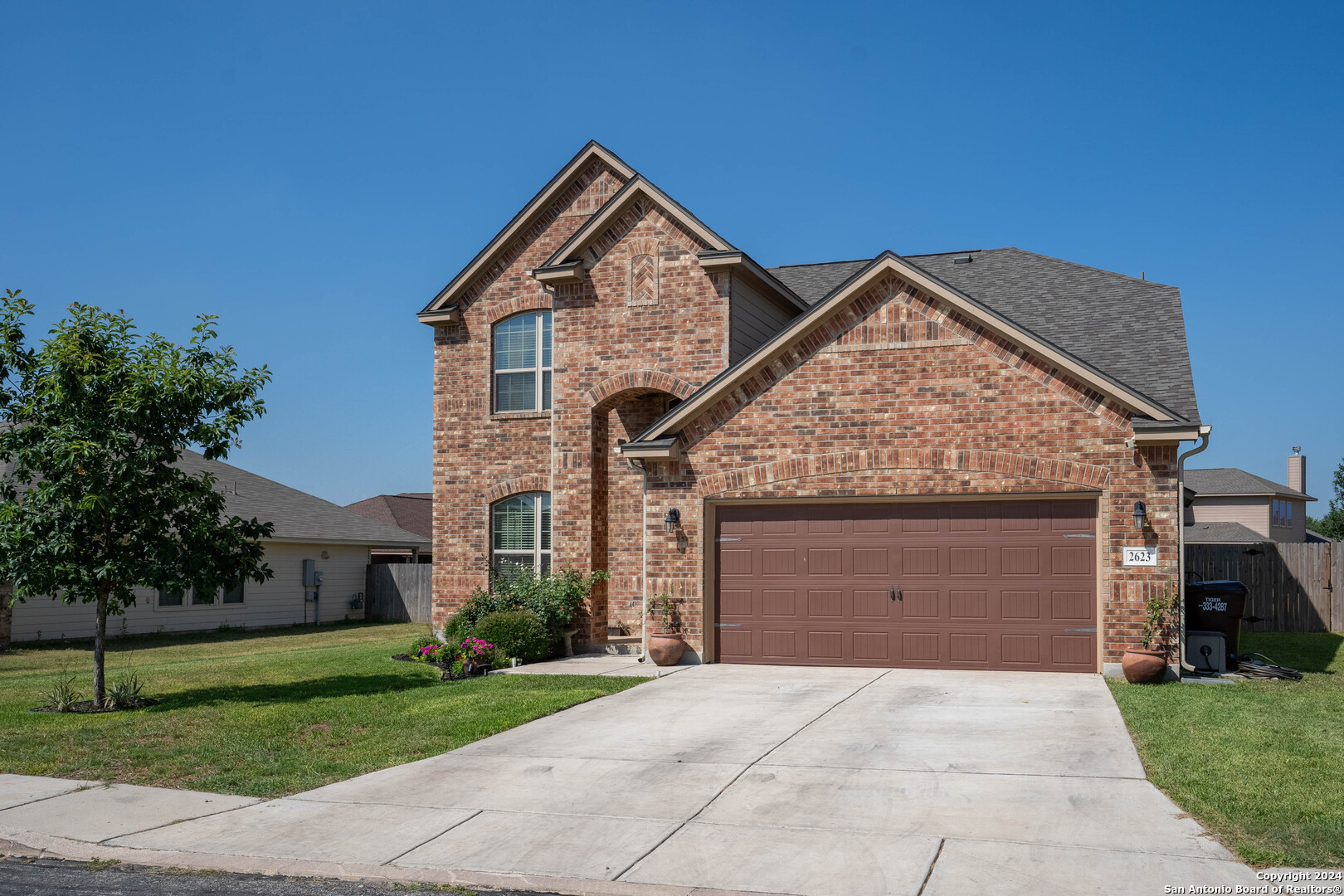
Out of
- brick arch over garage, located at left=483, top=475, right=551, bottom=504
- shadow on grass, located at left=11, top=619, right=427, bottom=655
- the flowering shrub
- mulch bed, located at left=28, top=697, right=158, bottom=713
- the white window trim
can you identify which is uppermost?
brick arch over garage, located at left=483, top=475, right=551, bottom=504

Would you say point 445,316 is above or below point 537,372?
above

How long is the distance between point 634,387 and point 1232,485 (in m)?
39.6

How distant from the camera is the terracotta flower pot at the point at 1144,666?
1332 cm

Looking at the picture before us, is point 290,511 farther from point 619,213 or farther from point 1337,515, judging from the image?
point 1337,515

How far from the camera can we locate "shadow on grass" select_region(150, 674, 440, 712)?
43.8 feet

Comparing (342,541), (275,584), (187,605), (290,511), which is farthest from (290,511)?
(187,605)

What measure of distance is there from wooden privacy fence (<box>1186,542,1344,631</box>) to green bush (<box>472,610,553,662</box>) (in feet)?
46.9

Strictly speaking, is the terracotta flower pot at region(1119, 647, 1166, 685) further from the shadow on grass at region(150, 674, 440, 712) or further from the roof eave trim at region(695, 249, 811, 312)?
the shadow on grass at region(150, 674, 440, 712)

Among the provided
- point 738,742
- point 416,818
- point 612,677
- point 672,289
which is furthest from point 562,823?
point 672,289

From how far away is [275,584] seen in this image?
2939cm

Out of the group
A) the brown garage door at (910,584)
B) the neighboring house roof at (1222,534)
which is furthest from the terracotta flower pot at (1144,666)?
the neighboring house roof at (1222,534)

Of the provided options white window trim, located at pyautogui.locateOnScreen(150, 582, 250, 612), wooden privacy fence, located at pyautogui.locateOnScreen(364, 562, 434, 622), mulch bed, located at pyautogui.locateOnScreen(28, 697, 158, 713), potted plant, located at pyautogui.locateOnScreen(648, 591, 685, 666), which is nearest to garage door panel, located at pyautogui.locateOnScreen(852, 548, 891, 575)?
potted plant, located at pyautogui.locateOnScreen(648, 591, 685, 666)

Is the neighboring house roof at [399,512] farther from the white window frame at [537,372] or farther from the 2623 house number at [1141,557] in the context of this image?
the 2623 house number at [1141,557]

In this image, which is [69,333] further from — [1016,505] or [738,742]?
[1016,505]
